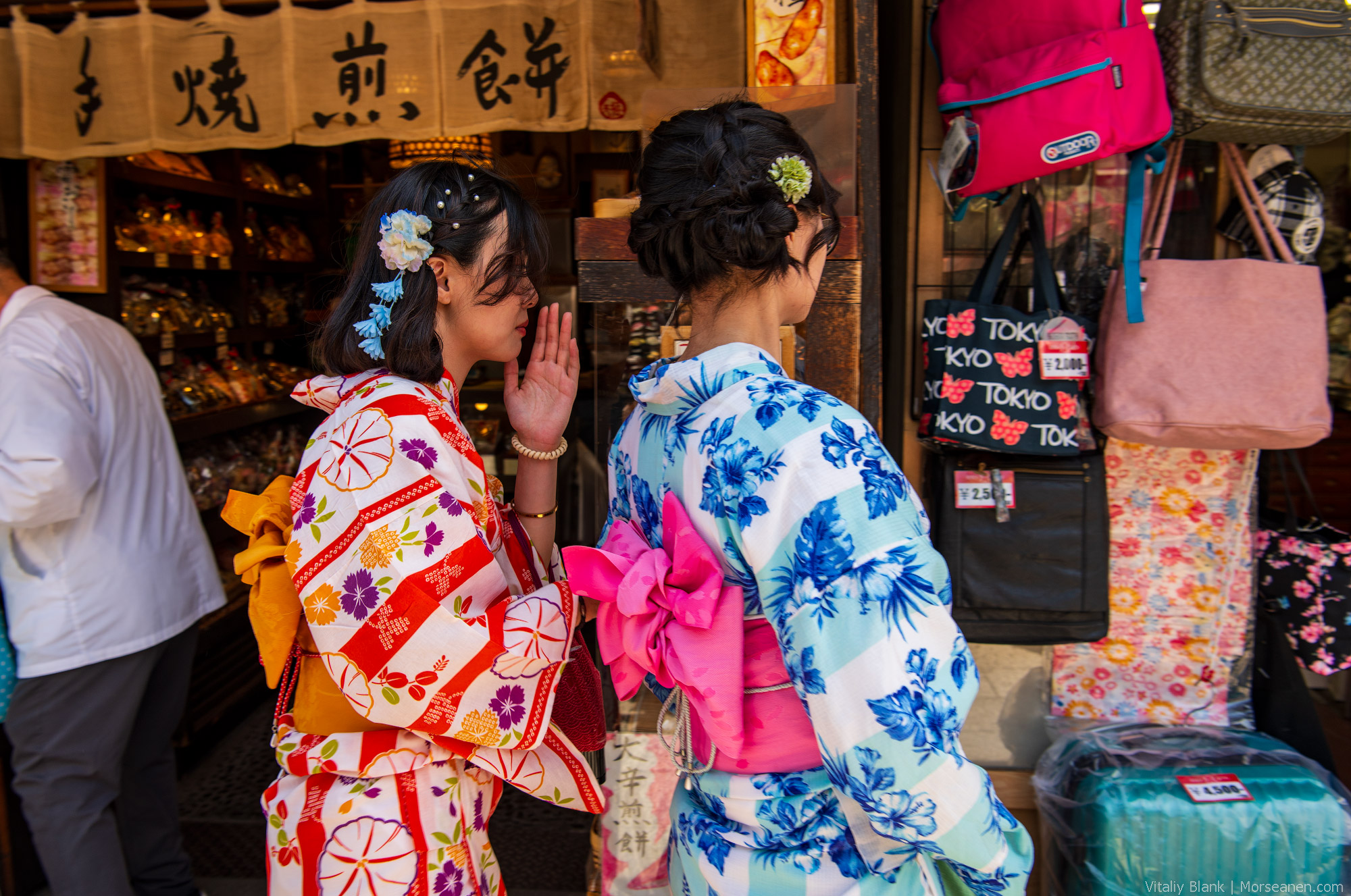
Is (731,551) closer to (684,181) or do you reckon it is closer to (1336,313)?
(684,181)

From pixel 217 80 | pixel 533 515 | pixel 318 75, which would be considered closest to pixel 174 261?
pixel 217 80

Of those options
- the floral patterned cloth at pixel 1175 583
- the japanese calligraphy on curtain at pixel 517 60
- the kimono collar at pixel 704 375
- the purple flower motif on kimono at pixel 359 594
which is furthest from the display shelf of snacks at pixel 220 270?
the floral patterned cloth at pixel 1175 583

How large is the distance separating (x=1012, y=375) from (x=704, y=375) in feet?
4.47

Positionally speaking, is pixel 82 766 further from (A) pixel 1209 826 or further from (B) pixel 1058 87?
(B) pixel 1058 87

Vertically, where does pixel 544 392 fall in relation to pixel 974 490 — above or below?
above

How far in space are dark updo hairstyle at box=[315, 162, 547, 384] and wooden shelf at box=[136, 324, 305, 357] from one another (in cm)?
202

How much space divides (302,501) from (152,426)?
6.14 ft

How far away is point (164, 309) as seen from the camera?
4.04 m

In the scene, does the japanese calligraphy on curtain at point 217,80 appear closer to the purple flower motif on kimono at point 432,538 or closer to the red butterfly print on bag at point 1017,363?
the purple flower motif on kimono at point 432,538

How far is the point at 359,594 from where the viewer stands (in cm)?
129

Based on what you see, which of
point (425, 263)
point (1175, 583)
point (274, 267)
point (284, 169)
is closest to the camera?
point (425, 263)

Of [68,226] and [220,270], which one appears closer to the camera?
[68,226]

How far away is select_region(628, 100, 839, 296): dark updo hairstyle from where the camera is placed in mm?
1172

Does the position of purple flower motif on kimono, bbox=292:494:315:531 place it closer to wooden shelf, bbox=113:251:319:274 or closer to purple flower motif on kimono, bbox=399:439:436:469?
purple flower motif on kimono, bbox=399:439:436:469
